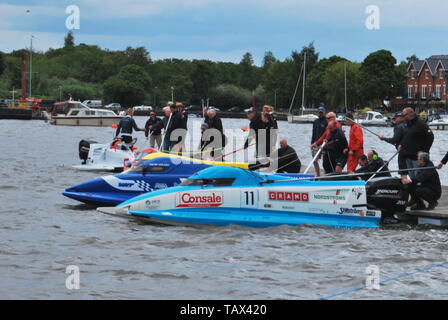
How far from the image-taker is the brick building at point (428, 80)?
110 m

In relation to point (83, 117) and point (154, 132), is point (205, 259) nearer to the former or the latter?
point (154, 132)

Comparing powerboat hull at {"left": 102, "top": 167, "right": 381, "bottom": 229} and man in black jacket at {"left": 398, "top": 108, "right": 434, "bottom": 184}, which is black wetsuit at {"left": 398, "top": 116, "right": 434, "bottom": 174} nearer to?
man in black jacket at {"left": 398, "top": 108, "right": 434, "bottom": 184}

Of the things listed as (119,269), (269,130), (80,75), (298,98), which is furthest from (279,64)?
(119,269)

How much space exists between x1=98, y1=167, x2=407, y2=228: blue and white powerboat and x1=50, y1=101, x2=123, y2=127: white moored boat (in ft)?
184

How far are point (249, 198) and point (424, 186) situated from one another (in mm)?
3347

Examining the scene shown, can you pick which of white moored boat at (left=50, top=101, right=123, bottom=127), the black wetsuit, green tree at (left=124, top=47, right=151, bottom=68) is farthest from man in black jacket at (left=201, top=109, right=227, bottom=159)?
green tree at (left=124, top=47, right=151, bottom=68)

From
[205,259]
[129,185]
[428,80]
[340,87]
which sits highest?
[428,80]

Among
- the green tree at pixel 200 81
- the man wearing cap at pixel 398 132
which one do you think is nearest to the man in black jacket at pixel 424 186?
the man wearing cap at pixel 398 132

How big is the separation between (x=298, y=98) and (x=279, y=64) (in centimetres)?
817

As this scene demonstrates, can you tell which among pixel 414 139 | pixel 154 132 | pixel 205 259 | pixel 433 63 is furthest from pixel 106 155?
pixel 433 63

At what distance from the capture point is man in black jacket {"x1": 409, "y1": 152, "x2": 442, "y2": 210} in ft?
49.1

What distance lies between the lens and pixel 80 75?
165125 mm

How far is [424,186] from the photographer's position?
595 inches
